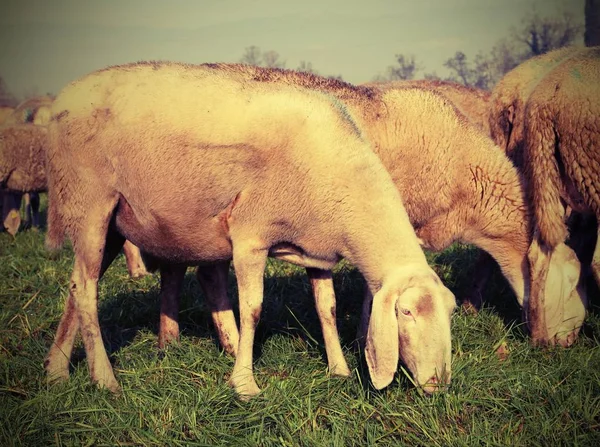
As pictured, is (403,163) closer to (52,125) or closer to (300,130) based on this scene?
(300,130)

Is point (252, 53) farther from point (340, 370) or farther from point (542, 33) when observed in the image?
point (340, 370)

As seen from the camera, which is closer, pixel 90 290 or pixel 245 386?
pixel 245 386

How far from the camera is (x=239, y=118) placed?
3756 mm

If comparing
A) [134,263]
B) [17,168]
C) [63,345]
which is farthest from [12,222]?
[63,345]

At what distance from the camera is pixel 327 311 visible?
4.31 meters

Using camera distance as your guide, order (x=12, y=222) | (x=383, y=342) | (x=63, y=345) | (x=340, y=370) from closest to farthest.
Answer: (x=383, y=342), (x=340, y=370), (x=63, y=345), (x=12, y=222)

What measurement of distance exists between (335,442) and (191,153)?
2031 millimetres

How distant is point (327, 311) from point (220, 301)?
962 millimetres

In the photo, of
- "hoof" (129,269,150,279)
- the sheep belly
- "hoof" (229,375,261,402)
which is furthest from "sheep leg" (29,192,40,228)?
"hoof" (229,375,261,402)

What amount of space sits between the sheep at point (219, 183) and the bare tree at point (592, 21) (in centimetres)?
813

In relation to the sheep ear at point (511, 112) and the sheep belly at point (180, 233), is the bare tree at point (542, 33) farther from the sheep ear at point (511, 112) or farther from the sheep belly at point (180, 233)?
the sheep belly at point (180, 233)

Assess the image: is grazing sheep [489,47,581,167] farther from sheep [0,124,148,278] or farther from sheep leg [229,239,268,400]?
sheep [0,124,148,278]

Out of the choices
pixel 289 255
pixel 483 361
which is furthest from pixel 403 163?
pixel 483 361

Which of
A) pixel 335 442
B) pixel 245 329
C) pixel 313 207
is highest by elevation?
A: pixel 313 207
